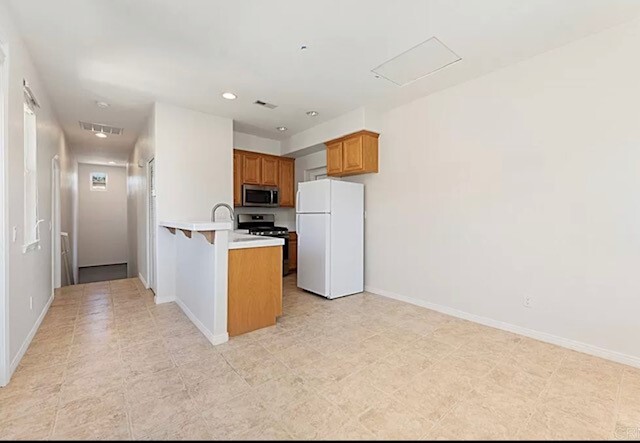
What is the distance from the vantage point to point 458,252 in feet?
10.8

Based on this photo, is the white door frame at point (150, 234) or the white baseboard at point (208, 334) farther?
the white door frame at point (150, 234)

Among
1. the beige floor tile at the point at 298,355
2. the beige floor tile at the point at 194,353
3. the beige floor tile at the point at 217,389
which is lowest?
the beige floor tile at the point at 298,355

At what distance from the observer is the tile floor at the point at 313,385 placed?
1.50 m

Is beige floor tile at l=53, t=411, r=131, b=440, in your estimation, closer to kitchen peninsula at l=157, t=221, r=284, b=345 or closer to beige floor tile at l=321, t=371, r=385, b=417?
kitchen peninsula at l=157, t=221, r=284, b=345

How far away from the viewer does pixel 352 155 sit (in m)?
4.17

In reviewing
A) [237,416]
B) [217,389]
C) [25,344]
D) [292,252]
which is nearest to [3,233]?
[25,344]

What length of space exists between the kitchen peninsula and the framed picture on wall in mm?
6820

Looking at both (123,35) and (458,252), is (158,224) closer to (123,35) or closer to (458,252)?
(123,35)

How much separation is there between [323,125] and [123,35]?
9.27 ft

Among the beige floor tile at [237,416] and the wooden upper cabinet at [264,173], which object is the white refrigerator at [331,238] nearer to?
the wooden upper cabinet at [264,173]

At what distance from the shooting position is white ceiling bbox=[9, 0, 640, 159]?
6.57 feet

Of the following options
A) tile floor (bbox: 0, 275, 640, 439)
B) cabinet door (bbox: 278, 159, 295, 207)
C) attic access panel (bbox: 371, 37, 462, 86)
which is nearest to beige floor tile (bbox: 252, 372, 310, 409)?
tile floor (bbox: 0, 275, 640, 439)

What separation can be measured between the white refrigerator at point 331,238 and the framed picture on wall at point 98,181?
695 centimetres

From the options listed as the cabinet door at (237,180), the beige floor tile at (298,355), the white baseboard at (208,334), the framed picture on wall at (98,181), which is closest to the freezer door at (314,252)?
the cabinet door at (237,180)
